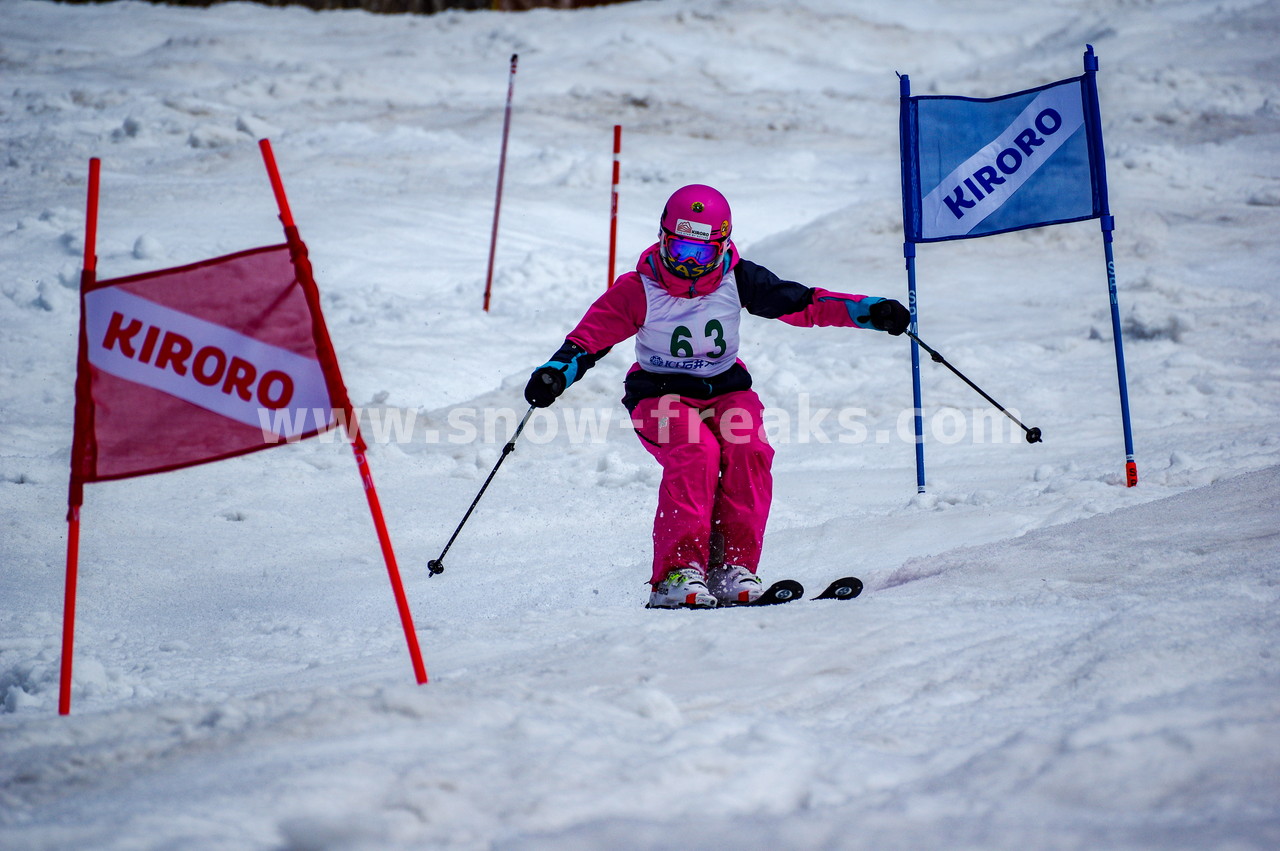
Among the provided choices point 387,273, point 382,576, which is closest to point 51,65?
point 387,273

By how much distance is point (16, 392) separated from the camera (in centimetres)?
777

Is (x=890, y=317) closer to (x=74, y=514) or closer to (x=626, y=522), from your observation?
(x=626, y=522)

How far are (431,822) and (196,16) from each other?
1018 inches

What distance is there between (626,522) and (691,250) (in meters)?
2.16

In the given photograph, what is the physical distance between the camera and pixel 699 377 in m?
4.74

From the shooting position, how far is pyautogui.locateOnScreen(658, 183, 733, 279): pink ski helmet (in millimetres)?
4461

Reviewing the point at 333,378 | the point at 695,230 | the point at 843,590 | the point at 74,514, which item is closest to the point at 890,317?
the point at 695,230

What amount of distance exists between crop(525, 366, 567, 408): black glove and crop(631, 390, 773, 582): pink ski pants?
1.30 ft

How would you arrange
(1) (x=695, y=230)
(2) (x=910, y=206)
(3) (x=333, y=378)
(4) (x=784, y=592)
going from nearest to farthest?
(3) (x=333, y=378) → (4) (x=784, y=592) → (1) (x=695, y=230) → (2) (x=910, y=206)

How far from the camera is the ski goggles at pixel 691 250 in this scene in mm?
4492

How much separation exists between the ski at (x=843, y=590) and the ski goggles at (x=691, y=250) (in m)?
1.39

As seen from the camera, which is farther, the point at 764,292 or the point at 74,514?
the point at 764,292

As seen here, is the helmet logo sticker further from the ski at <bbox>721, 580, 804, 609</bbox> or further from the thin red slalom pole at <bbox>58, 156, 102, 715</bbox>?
the thin red slalom pole at <bbox>58, 156, 102, 715</bbox>

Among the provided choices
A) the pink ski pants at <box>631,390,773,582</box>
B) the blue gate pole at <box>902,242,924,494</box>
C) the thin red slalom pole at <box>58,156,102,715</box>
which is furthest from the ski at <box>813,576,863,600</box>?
the thin red slalom pole at <box>58,156,102,715</box>
